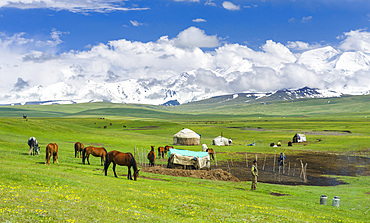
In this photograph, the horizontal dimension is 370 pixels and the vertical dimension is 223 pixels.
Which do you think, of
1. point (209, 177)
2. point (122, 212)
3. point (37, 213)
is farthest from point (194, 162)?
point (37, 213)

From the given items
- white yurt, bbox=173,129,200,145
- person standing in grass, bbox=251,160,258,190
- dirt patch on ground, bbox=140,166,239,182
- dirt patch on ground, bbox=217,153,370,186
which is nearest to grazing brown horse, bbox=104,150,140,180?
dirt patch on ground, bbox=140,166,239,182

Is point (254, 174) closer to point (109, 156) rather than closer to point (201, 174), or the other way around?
point (201, 174)

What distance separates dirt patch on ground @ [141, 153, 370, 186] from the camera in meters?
42.5

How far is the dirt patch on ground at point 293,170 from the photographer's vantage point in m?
42.5

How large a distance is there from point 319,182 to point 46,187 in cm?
3416

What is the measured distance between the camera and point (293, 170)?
52.3 m

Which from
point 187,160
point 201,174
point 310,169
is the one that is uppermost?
point 187,160

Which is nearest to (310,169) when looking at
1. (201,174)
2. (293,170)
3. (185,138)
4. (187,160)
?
(293,170)

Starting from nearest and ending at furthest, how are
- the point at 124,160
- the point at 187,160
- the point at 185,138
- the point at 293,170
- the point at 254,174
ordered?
the point at 124,160
the point at 254,174
the point at 187,160
the point at 293,170
the point at 185,138

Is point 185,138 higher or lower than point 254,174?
higher

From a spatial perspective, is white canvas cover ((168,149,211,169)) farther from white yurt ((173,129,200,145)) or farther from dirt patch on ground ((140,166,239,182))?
white yurt ((173,129,200,145))

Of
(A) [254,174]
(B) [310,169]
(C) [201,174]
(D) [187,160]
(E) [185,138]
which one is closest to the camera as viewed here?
(A) [254,174]

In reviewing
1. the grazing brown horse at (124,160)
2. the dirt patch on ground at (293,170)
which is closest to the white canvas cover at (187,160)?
the dirt patch on ground at (293,170)

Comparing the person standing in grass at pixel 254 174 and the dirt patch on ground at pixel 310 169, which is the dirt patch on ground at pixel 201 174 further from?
the person standing in grass at pixel 254 174
